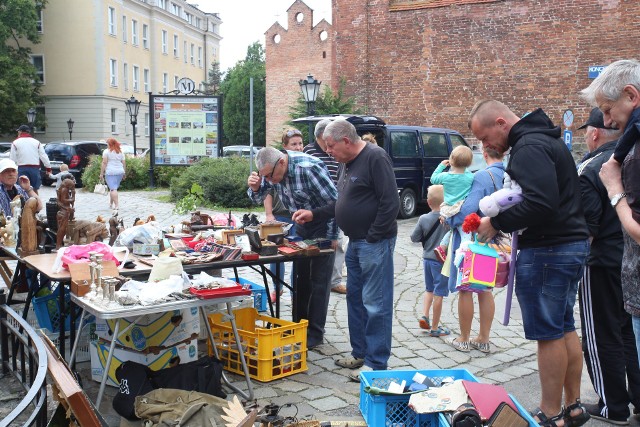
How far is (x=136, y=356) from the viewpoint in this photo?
183 inches

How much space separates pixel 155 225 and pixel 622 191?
153 inches

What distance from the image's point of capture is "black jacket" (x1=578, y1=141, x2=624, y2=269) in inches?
163

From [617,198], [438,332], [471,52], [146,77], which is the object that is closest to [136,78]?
[146,77]

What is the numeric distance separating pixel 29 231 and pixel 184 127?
31.7 feet

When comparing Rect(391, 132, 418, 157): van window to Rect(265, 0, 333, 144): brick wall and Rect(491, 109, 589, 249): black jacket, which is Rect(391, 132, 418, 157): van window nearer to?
Rect(491, 109, 589, 249): black jacket

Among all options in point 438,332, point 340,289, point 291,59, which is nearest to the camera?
point 438,332

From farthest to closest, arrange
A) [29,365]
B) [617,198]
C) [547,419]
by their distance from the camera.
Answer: [29,365] < [547,419] < [617,198]

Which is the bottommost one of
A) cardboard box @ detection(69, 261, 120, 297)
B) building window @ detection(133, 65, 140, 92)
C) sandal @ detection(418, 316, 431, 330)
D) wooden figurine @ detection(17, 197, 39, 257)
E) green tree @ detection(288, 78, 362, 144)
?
sandal @ detection(418, 316, 431, 330)

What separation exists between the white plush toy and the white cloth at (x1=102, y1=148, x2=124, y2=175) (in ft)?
43.6

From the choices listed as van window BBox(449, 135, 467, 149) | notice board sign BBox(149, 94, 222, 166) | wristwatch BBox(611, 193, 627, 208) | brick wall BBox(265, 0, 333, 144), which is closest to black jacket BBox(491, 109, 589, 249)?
wristwatch BBox(611, 193, 627, 208)

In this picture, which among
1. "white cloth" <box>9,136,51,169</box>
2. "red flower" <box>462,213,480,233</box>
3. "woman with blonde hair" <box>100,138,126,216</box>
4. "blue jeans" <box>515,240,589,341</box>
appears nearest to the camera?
"blue jeans" <box>515,240,589,341</box>

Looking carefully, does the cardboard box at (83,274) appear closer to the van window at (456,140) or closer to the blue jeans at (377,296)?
the blue jeans at (377,296)

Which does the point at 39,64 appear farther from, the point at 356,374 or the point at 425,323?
the point at 356,374

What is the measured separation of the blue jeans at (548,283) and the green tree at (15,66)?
134 feet
